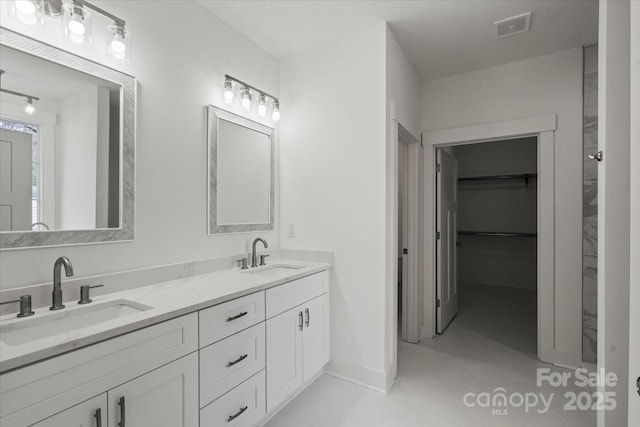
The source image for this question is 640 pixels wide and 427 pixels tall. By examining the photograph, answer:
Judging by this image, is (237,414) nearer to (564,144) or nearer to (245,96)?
(245,96)

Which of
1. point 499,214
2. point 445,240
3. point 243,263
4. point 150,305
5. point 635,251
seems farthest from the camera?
point 499,214

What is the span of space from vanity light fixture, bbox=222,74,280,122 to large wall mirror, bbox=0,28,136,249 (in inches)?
26.7

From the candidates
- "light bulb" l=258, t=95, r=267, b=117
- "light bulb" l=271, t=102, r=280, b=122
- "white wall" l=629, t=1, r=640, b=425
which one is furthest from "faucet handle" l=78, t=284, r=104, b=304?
"white wall" l=629, t=1, r=640, b=425

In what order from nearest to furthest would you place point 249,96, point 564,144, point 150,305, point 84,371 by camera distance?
point 84,371 < point 150,305 < point 249,96 < point 564,144

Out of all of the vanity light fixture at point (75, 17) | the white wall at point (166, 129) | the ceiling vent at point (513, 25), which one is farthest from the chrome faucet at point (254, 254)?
the ceiling vent at point (513, 25)

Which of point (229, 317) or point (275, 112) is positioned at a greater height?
point (275, 112)

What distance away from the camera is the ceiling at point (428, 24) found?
2047 mm

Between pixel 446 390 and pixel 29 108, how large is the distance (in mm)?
3001

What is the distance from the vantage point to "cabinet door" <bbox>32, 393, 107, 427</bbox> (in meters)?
0.94

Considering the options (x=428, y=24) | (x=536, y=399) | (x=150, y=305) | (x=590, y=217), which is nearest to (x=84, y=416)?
(x=150, y=305)

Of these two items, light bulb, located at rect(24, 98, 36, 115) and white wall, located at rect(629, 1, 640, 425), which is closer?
white wall, located at rect(629, 1, 640, 425)

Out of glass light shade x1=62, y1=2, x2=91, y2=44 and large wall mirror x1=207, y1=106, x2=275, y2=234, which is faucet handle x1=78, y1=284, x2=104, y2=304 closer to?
large wall mirror x1=207, y1=106, x2=275, y2=234

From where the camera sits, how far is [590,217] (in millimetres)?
2494

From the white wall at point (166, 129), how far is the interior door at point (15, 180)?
0.15 meters
